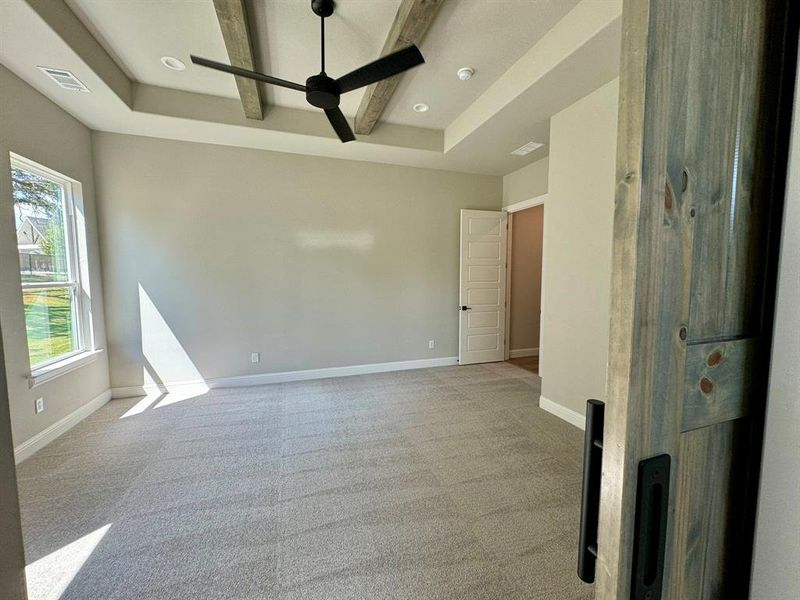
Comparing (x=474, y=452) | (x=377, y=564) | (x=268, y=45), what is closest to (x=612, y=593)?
(x=377, y=564)

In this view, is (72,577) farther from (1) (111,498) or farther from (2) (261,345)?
(2) (261,345)

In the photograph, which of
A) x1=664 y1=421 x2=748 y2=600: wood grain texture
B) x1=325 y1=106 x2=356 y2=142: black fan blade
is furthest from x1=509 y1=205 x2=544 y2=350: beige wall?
x1=664 y1=421 x2=748 y2=600: wood grain texture

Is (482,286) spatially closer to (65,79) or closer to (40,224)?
(65,79)

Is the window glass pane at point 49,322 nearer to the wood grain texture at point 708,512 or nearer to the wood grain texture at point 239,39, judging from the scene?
the wood grain texture at point 239,39

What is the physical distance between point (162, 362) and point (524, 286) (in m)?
5.27

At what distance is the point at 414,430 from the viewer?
9.79 feet

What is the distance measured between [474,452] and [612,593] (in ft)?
7.51

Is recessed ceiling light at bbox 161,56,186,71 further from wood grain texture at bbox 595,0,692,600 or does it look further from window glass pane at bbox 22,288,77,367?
wood grain texture at bbox 595,0,692,600

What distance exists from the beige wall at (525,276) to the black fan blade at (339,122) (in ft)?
11.3

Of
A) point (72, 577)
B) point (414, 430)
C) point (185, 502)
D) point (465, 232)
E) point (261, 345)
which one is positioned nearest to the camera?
point (72, 577)

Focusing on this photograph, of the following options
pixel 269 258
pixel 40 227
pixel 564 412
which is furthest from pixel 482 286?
pixel 40 227

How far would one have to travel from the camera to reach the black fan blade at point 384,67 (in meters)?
1.91

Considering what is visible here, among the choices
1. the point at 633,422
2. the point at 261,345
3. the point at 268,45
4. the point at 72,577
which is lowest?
the point at 72,577

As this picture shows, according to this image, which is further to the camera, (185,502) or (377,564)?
(185,502)
